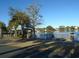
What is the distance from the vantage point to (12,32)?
5044 centimetres

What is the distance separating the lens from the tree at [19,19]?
40.9 metres

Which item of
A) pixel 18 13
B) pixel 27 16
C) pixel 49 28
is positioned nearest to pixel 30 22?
pixel 27 16

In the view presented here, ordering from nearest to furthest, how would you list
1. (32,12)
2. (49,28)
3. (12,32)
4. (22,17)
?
(32,12), (22,17), (12,32), (49,28)

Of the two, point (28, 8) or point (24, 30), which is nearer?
point (28, 8)

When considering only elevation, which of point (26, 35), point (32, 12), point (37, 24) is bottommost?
point (26, 35)

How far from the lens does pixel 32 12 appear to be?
3862 centimetres

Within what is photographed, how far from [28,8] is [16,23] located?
6470mm

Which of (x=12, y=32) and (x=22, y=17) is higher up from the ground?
(x=22, y=17)

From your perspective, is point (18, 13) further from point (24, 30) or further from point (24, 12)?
point (24, 30)

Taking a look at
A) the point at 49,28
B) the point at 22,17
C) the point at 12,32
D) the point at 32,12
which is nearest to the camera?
the point at 32,12

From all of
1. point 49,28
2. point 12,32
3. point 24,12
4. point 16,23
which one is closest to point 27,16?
point 24,12

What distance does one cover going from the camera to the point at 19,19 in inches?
1655

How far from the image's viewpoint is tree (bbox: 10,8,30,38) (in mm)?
40938

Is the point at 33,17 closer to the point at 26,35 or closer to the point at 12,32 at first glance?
the point at 26,35
